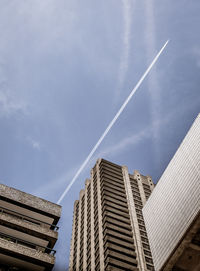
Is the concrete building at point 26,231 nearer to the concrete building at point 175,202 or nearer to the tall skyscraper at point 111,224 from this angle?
the concrete building at point 175,202

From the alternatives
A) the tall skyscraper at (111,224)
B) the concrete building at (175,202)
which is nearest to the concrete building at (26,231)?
the concrete building at (175,202)

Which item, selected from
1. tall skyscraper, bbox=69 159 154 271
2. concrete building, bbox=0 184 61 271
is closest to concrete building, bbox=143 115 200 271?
tall skyscraper, bbox=69 159 154 271

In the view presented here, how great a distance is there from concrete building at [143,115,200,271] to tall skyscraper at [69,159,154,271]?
1061 cm

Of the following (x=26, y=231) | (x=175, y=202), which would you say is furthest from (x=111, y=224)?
(x=26, y=231)

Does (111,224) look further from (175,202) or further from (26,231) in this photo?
(26,231)

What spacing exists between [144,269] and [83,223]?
2840 cm

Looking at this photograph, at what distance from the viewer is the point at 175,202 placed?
5088cm

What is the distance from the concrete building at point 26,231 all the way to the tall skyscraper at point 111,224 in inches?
1609

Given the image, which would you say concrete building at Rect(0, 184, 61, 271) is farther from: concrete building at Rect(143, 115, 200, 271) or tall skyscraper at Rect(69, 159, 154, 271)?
tall skyscraper at Rect(69, 159, 154, 271)

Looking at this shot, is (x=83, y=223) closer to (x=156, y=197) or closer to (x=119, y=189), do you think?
(x=119, y=189)

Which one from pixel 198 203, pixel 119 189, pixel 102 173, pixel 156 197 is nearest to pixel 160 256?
pixel 198 203

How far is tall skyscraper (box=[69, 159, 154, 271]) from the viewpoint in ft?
215

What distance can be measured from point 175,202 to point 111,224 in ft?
85.8

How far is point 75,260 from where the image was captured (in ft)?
257
